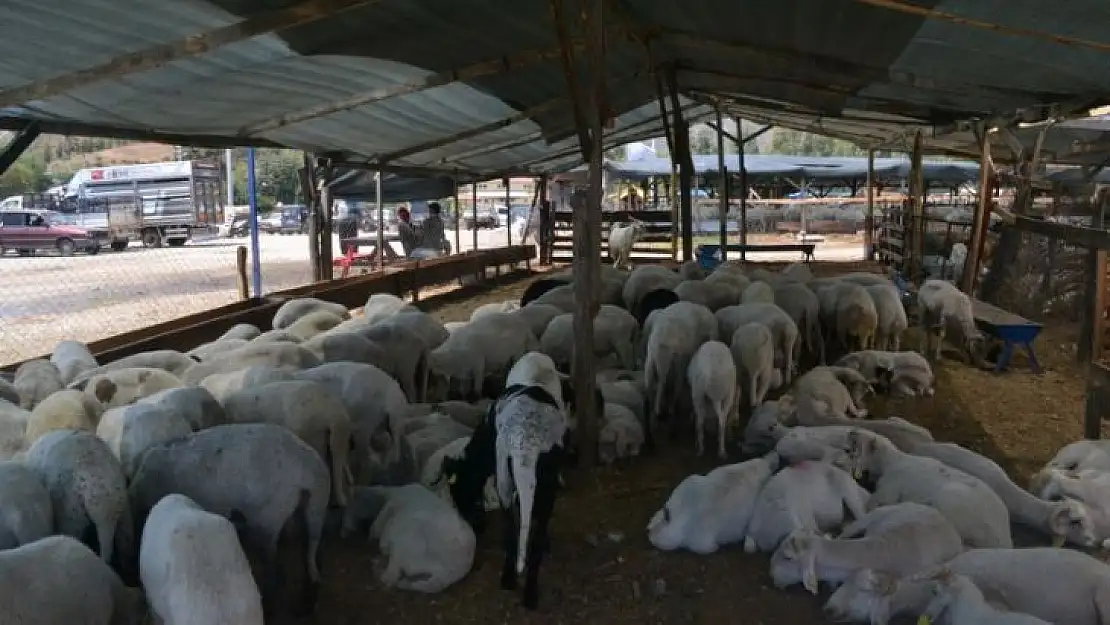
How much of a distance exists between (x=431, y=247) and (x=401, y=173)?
A: 19.3 feet

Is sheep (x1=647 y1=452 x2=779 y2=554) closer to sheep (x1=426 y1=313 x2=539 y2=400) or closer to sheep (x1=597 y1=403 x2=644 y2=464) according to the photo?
sheep (x1=597 y1=403 x2=644 y2=464)

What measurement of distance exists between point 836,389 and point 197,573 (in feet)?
15.4

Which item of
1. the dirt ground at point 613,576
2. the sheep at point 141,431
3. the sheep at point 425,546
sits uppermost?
the sheep at point 141,431

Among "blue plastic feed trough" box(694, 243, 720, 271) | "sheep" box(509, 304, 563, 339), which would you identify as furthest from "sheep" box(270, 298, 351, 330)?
"blue plastic feed trough" box(694, 243, 720, 271)

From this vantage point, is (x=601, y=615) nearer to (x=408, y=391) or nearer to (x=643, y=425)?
(x=643, y=425)

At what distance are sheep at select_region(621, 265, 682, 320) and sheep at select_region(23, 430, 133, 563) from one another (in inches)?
230

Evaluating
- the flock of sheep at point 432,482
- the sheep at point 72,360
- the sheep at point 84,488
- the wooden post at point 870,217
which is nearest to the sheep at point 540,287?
the flock of sheep at point 432,482

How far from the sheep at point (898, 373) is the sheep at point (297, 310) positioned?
4770 millimetres

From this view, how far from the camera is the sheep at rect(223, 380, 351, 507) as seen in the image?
4094mm

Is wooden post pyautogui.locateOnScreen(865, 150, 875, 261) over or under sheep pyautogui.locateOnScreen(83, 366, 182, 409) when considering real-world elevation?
over

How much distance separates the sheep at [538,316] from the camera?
7297mm

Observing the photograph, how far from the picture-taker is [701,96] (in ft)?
42.1

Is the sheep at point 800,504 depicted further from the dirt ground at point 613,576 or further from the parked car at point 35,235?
the parked car at point 35,235

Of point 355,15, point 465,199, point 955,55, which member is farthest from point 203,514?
point 465,199
